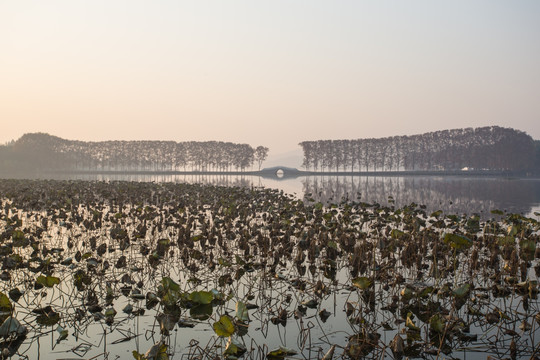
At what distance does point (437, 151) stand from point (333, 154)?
2841cm

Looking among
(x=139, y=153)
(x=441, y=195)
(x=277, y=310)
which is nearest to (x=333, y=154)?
(x=139, y=153)

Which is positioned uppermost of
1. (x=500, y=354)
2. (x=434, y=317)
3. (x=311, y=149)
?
(x=311, y=149)

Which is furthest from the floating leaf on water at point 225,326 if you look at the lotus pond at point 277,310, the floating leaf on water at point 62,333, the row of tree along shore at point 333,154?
the row of tree along shore at point 333,154

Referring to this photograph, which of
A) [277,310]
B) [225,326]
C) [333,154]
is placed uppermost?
[333,154]

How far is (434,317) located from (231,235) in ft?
19.9

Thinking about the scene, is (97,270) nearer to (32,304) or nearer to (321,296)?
(32,304)

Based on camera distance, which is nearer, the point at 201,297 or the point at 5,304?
the point at 5,304

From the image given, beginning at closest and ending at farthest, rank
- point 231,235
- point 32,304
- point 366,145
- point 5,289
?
point 32,304 → point 5,289 → point 231,235 → point 366,145

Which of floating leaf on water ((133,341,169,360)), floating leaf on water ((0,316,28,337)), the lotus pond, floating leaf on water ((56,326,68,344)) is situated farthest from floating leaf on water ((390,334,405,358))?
floating leaf on water ((0,316,28,337))

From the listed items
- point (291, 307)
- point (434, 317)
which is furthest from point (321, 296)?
point (434, 317)

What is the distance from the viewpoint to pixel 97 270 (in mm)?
8023

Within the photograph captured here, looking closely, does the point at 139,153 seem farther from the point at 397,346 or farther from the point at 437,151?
the point at 397,346

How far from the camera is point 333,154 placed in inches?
4993

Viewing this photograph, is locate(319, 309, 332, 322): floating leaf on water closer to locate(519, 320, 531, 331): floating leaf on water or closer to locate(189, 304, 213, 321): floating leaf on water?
locate(189, 304, 213, 321): floating leaf on water
